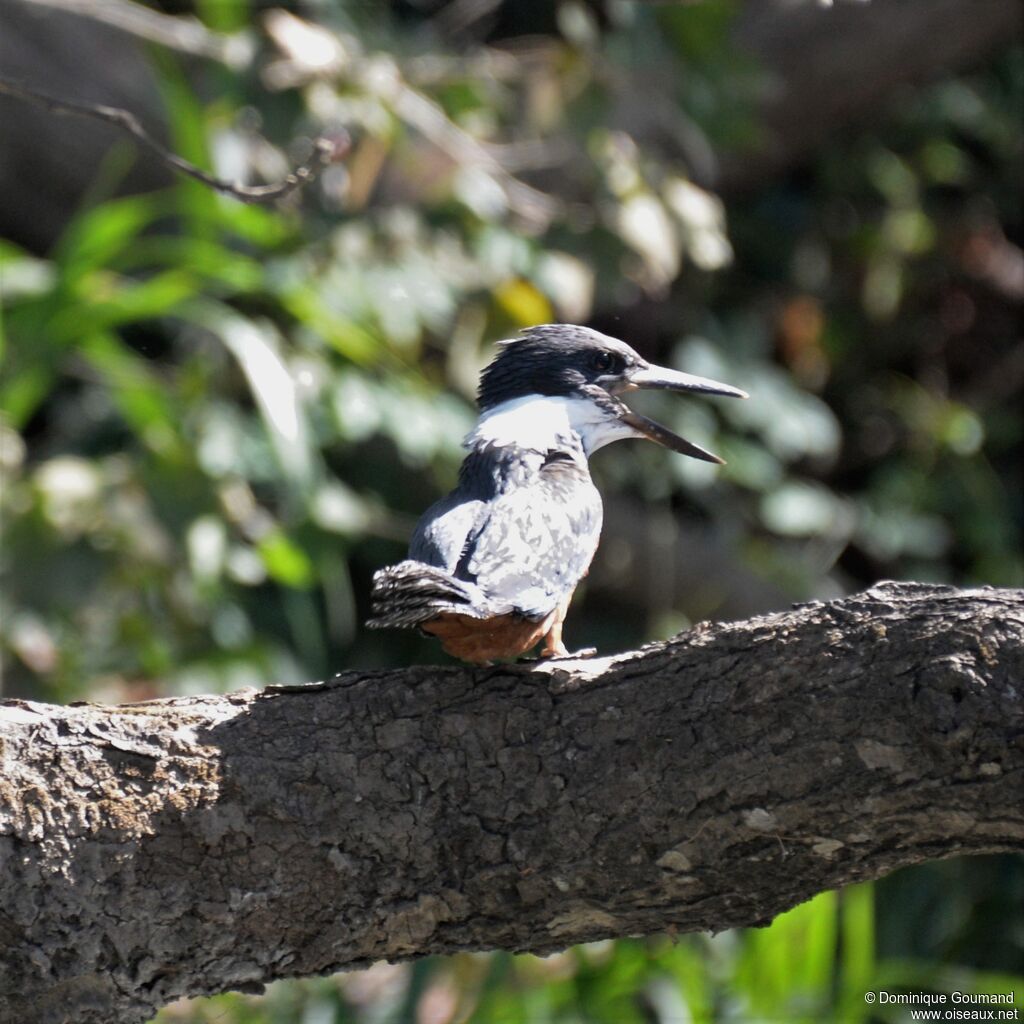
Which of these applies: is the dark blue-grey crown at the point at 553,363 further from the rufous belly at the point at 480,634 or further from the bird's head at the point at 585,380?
the rufous belly at the point at 480,634

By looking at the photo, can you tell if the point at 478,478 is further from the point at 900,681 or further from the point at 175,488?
the point at 175,488

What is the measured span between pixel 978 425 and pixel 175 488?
343cm

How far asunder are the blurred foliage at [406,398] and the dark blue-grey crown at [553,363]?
3.39ft

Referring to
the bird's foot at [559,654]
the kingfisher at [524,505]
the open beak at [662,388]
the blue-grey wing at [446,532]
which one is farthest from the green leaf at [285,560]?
the bird's foot at [559,654]

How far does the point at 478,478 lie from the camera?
8.67 ft

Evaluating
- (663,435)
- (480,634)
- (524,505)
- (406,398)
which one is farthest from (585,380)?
(406,398)

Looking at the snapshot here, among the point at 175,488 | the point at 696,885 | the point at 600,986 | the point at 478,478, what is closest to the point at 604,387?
the point at 478,478

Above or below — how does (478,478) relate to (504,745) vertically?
above

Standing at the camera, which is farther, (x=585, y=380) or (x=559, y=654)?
(x=585, y=380)

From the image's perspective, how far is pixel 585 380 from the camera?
2.93 m

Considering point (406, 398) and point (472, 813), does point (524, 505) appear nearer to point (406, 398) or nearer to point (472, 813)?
point (472, 813)

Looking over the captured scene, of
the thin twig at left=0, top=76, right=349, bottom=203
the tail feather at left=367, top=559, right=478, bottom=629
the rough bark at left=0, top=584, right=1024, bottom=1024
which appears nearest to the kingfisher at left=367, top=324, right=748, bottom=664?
the tail feather at left=367, top=559, right=478, bottom=629

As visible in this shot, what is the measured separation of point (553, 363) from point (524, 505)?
0.54 metres

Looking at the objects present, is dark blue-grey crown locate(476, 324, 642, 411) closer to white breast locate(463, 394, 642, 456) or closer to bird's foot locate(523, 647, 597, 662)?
white breast locate(463, 394, 642, 456)
